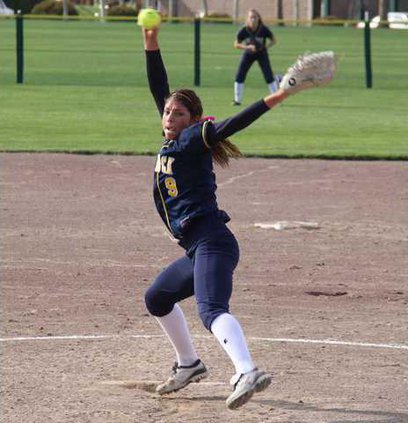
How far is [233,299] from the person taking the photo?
10.1 meters

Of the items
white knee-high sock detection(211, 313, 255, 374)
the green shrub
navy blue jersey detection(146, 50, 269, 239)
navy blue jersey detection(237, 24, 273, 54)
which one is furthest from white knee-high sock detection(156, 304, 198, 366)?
the green shrub

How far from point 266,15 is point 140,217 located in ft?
247

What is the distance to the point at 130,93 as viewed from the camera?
102 feet

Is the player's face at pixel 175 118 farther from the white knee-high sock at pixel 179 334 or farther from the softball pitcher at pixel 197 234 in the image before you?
the white knee-high sock at pixel 179 334

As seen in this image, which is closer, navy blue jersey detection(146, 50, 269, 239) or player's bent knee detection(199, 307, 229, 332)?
player's bent knee detection(199, 307, 229, 332)

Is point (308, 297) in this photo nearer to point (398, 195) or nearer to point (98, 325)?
point (98, 325)

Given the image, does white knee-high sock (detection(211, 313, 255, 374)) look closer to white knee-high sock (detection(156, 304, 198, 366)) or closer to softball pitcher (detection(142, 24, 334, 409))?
softball pitcher (detection(142, 24, 334, 409))

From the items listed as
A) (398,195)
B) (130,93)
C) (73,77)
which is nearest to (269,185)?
(398,195)

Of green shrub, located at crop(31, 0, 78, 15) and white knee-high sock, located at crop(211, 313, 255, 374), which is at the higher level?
white knee-high sock, located at crop(211, 313, 255, 374)

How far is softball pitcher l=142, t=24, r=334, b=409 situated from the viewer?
21.8 feet

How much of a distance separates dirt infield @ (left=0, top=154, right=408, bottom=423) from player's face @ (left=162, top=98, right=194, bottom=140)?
1.57 m

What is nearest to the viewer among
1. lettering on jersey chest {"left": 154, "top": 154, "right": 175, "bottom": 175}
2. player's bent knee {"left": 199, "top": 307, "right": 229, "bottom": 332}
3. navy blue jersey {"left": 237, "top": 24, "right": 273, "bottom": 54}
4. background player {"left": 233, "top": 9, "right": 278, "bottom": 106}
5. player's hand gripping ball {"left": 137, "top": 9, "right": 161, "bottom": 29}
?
player's bent knee {"left": 199, "top": 307, "right": 229, "bottom": 332}

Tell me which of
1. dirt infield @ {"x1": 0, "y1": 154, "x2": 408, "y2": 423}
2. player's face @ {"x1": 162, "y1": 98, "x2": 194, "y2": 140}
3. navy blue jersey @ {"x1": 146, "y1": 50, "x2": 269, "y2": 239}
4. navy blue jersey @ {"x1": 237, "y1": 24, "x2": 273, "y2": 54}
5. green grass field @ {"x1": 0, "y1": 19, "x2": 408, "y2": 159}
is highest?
player's face @ {"x1": 162, "y1": 98, "x2": 194, "y2": 140}

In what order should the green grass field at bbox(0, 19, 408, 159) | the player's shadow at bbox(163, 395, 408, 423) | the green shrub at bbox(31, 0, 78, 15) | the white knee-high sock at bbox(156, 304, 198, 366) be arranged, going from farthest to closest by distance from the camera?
the green shrub at bbox(31, 0, 78, 15)
the green grass field at bbox(0, 19, 408, 159)
the white knee-high sock at bbox(156, 304, 198, 366)
the player's shadow at bbox(163, 395, 408, 423)
